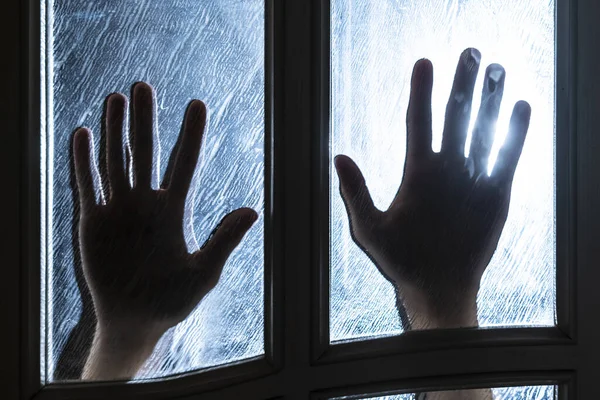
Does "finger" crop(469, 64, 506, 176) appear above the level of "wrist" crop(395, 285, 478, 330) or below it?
above

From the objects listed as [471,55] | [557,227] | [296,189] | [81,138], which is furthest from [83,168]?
[557,227]

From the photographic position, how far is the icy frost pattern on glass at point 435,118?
990 millimetres

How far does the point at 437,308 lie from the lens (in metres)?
1.07

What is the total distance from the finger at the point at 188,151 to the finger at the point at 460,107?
387 mm

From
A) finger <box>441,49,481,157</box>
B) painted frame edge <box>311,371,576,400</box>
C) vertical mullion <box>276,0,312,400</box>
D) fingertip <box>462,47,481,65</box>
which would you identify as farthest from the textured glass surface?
fingertip <box>462,47,481,65</box>

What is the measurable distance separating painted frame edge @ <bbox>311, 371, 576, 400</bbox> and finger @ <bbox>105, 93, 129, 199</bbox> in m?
0.41

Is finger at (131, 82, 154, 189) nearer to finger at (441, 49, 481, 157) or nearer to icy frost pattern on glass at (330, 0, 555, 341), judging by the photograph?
icy frost pattern on glass at (330, 0, 555, 341)

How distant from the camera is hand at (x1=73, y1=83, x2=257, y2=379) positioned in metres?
0.82

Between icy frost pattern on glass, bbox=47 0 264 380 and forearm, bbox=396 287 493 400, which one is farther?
forearm, bbox=396 287 493 400

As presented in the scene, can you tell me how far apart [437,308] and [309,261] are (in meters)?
0.24
